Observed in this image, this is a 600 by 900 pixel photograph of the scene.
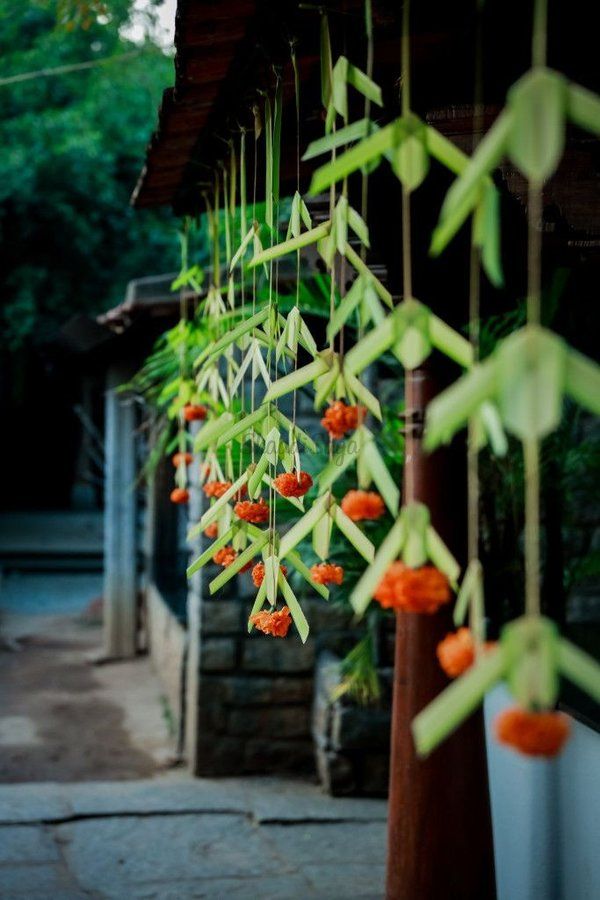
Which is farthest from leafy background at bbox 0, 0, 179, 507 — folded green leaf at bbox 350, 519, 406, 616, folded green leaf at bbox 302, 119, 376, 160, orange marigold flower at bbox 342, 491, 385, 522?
folded green leaf at bbox 350, 519, 406, 616

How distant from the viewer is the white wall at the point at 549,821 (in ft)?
9.31

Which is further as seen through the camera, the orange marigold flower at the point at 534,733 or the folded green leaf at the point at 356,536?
the folded green leaf at the point at 356,536

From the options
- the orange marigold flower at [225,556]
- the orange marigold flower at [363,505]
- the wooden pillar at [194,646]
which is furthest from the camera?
the wooden pillar at [194,646]

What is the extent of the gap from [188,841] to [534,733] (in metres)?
3.74

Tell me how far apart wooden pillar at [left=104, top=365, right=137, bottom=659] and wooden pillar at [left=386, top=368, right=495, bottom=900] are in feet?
18.7

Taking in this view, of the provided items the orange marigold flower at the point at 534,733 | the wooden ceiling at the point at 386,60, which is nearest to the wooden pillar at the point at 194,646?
the wooden ceiling at the point at 386,60

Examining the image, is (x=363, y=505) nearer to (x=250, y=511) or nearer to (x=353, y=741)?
(x=250, y=511)

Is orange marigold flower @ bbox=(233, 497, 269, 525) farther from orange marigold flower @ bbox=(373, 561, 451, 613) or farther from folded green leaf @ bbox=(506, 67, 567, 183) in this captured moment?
folded green leaf @ bbox=(506, 67, 567, 183)

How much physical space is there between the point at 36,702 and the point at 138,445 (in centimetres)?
211

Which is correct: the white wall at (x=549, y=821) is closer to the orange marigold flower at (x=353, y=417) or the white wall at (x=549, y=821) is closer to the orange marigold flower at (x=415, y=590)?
the orange marigold flower at (x=353, y=417)

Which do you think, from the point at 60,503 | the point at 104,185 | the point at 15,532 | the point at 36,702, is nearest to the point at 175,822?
the point at 36,702

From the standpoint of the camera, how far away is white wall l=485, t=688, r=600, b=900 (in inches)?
112

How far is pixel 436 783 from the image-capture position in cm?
248

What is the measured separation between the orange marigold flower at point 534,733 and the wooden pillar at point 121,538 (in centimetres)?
727
